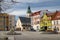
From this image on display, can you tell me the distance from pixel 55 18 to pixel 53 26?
3.33m

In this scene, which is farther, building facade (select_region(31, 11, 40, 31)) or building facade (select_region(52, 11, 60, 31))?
building facade (select_region(31, 11, 40, 31))

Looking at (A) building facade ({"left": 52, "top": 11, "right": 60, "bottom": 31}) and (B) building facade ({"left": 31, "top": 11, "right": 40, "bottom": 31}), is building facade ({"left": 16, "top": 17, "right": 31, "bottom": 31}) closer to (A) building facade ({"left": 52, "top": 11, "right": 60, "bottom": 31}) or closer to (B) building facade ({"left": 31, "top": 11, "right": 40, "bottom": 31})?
(B) building facade ({"left": 31, "top": 11, "right": 40, "bottom": 31})

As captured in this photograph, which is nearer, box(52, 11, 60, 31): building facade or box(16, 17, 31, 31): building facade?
box(52, 11, 60, 31): building facade

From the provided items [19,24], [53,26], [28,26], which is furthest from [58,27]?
[19,24]

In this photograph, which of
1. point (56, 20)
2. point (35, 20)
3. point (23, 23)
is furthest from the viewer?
point (23, 23)

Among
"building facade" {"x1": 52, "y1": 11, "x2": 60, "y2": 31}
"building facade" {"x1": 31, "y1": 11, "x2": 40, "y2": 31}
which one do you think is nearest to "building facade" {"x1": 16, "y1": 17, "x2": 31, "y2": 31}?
"building facade" {"x1": 31, "y1": 11, "x2": 40, "y2": 31}

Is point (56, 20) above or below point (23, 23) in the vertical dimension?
above

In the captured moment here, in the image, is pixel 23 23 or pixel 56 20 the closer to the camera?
pixel 56 20

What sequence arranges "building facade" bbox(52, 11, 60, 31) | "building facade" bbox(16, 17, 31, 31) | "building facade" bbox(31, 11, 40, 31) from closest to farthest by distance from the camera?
"building facade" bbox(52, 11, 60, 31) → "building facade" bbox(31, 11, 40, 31) → "building facade" bbox(16, 17, 31, 31)

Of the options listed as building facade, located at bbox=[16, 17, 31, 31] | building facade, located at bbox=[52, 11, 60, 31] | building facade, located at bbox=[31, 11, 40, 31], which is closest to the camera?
building facade, located at bbox=[52, 11, 60, 31]

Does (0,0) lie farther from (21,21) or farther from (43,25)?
(21,21)

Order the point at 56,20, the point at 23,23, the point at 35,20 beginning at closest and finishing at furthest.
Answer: the point at 56,20, the point at 35,20, the point at 23,23

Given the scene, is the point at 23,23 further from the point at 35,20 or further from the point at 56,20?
the point at 56,20

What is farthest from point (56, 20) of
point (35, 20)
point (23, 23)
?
point (23, 23)
